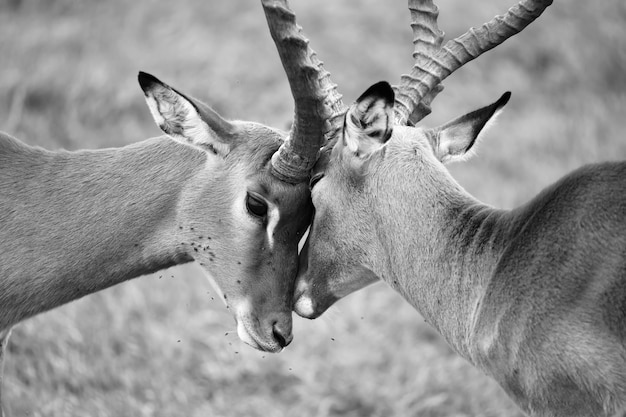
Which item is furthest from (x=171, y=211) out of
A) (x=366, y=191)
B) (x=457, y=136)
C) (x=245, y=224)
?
(x=457, y=136)

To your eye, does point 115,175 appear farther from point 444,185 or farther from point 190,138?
point 444,185

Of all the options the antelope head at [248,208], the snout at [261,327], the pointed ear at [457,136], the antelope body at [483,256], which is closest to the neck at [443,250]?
the antelope body at [483,256]

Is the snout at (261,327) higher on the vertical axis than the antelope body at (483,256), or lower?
lower

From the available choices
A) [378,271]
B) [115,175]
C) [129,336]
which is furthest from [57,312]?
[378,271]

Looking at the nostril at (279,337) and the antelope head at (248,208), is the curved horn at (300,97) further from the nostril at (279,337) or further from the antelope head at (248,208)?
the nostril at (279,337)

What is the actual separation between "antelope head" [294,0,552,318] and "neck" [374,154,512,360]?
0.02 m

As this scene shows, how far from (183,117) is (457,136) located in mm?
1334

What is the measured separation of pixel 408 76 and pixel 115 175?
1.51 meters

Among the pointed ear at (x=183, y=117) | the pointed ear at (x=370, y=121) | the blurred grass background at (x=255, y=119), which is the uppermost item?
the pointed ear at (x=370, y=121)

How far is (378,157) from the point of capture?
161 inches

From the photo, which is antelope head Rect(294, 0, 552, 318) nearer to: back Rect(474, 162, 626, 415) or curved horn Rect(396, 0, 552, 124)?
curved horn Rect(396, 0, 552, 124)

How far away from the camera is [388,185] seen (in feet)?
13.3

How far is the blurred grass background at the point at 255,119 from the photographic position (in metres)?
5.90

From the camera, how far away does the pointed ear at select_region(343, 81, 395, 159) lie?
376cm
